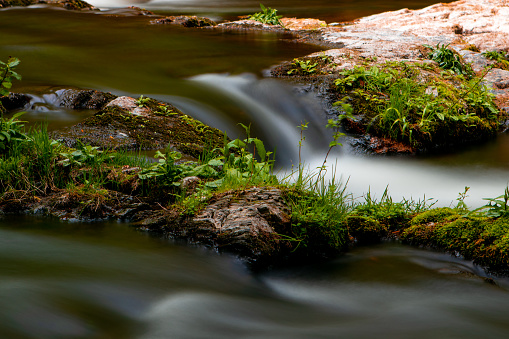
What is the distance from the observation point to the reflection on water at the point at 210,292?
2523 millimetres

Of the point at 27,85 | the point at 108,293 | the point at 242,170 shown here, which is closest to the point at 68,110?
the point at 27,85

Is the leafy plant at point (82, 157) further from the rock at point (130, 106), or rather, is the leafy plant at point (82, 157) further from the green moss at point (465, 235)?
the green moss at point (465, 235)

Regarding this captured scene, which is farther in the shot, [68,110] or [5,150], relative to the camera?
[68,110]

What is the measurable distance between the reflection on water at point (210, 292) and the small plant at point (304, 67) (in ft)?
13.9

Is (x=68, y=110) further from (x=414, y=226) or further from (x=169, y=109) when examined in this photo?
(x=414, y=226)

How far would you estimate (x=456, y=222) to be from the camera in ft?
13.0

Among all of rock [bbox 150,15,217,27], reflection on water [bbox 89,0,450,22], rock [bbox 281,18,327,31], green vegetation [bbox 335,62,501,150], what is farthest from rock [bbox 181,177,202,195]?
reflection on water [bbox 89,0,450,22]

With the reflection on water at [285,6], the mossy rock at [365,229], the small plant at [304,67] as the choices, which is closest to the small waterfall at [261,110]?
the small plant at [304,67]

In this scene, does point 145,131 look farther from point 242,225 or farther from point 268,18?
point 268,18

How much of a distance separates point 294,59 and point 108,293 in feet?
20.0

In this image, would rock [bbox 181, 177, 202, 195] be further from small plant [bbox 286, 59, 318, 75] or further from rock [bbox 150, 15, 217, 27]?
rock [bbox 150, 15, 217, 27]

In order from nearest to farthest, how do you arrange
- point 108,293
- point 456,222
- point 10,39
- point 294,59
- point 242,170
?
point 108,293, point 456,222, point 242,170, point 294,59, point 10,39

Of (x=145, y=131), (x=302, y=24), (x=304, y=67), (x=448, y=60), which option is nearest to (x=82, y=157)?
(x=145, y=131)

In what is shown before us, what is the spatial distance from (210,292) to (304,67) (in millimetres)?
5383
